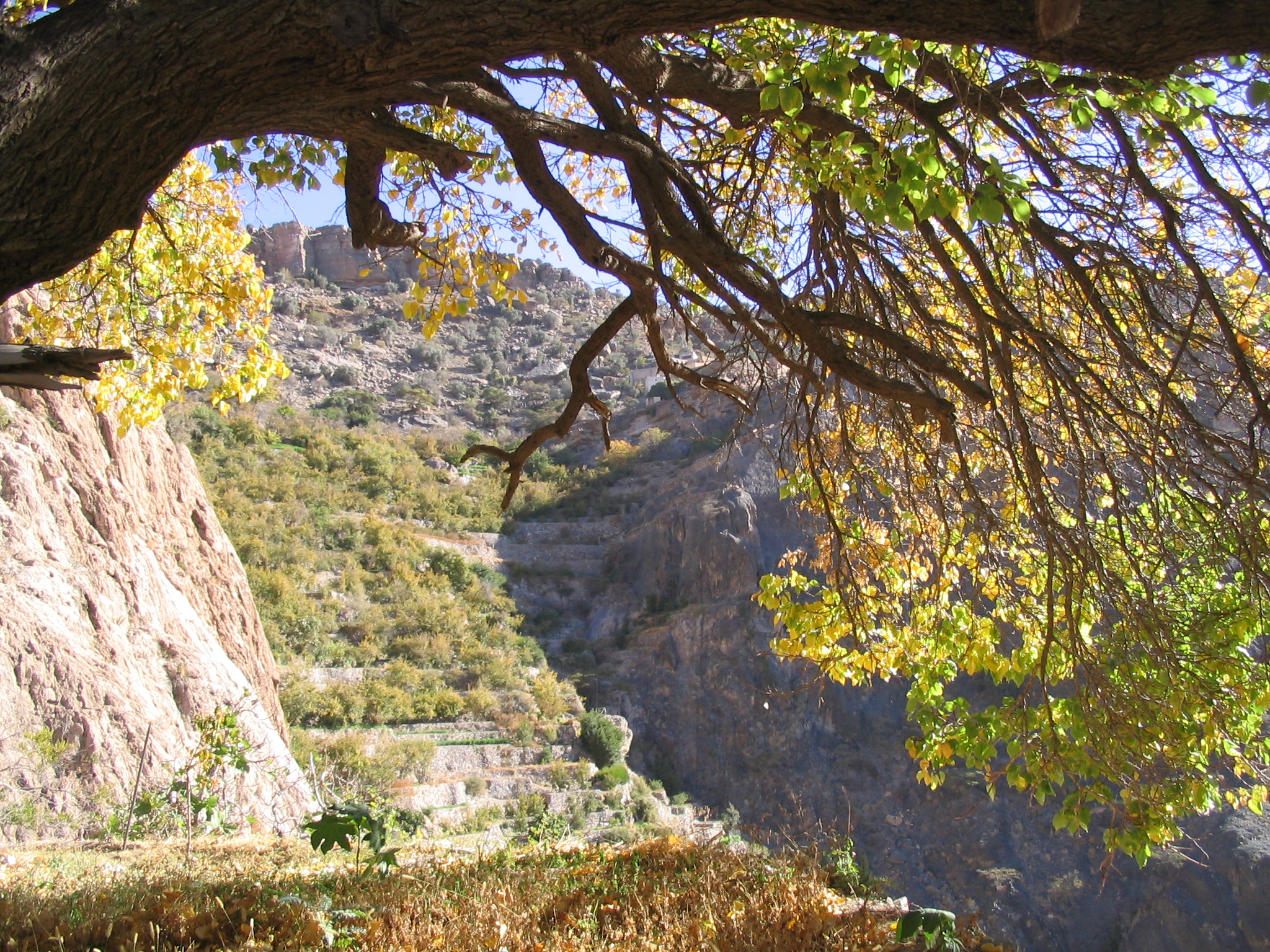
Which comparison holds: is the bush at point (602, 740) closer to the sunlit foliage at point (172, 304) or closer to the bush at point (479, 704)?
the bush at point (479, 704)

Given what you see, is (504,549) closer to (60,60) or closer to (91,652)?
(91,652)

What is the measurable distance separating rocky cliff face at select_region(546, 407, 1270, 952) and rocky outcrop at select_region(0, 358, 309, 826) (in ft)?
26.1

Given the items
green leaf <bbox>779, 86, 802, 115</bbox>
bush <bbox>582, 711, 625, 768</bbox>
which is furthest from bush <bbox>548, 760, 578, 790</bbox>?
green leaf <bbox>779, 86, 802, 115</bbox>

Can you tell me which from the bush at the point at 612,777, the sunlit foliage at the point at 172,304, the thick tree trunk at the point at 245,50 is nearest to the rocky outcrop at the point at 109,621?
the sunlit foliage at the point at 172,304

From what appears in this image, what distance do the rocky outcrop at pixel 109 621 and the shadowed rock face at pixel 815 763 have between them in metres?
8.04

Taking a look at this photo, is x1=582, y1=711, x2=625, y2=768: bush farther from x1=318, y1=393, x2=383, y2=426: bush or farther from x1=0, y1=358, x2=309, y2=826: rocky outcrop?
x1=318, y1=393, x2=383, y2=426: bush

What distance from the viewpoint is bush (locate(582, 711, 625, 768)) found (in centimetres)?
2053

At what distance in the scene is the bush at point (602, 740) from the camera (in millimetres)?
20531

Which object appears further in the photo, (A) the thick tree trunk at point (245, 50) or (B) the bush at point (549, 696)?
(B) the bush at point (549, 696)

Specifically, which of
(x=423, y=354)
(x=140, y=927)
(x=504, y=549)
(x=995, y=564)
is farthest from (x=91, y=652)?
(x=423, y=354)

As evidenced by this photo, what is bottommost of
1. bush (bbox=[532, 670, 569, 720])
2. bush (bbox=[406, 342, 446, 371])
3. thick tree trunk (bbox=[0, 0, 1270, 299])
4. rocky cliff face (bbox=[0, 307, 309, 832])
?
bush (bbox=[532, 670, 569, 720])

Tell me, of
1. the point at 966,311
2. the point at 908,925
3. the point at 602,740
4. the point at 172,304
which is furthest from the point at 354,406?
the point at 908,925

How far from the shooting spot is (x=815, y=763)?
22.8 meters

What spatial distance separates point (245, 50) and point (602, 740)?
20095 millimetres
